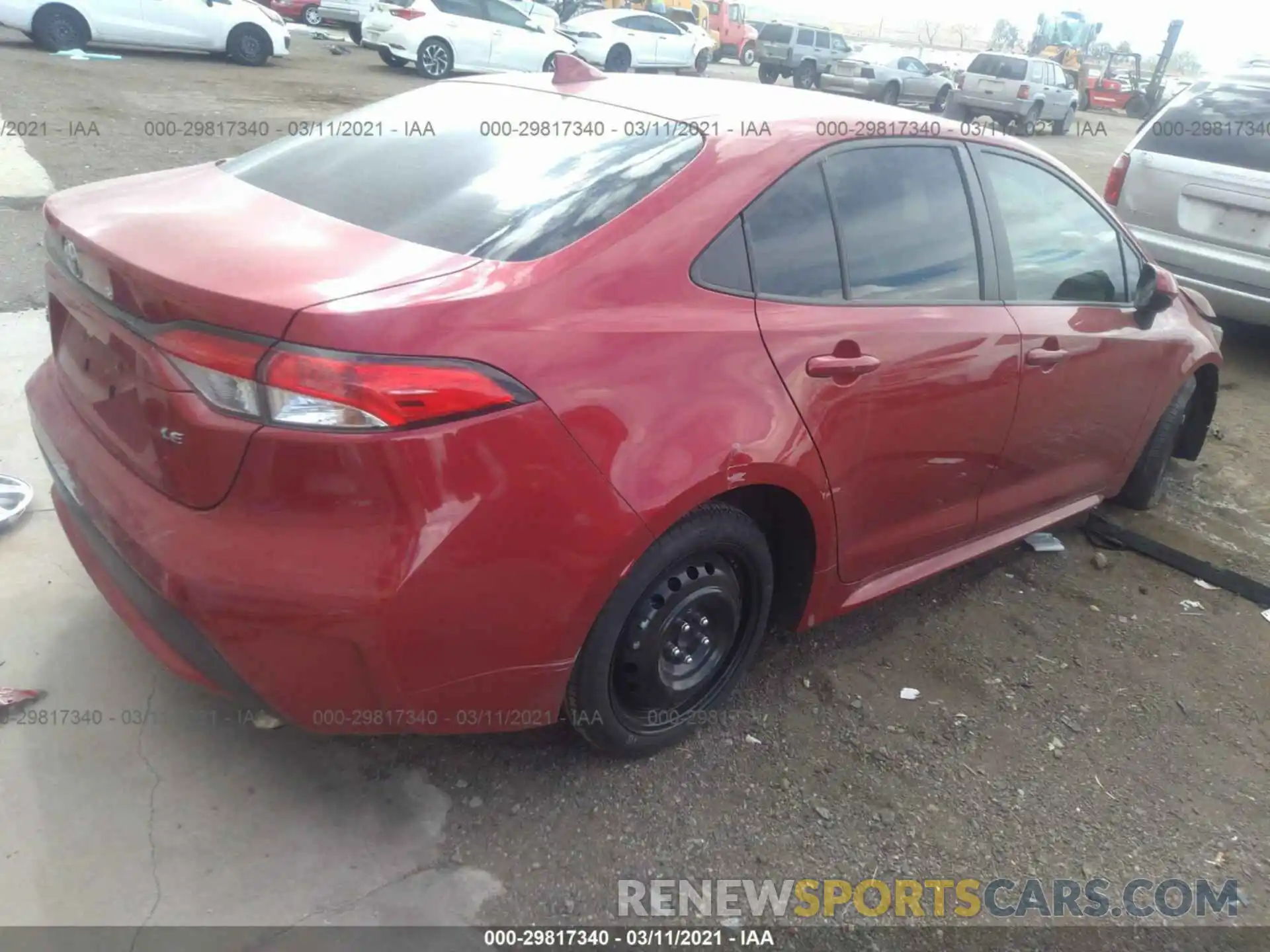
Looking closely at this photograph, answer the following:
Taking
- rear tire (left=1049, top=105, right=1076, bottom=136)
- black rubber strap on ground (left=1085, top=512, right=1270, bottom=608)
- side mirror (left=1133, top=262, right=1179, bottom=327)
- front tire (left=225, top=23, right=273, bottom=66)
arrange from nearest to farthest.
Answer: side mirror (left=1133, top=262, right=1179, bottom=327) < black rubber strap on ground (left=1085, top=512, right=1270, bottom=608) < front tire (left=225, top=23, right=273, bottom=66) < rear tire (left=1049, top=105, right=1076, bottom=136)

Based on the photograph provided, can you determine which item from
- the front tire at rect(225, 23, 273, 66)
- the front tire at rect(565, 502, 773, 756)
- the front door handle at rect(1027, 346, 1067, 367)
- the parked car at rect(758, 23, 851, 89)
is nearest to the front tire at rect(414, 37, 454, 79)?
the front tire at rect(225, 23, 273, 66)

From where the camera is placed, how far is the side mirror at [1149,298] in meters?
3.54

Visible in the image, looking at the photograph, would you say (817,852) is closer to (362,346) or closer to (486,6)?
(362,346)

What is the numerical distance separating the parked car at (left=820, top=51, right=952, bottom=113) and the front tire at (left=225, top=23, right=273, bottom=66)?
40.9 feet

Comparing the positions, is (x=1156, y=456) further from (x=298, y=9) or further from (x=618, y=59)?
(x=298, y=9)

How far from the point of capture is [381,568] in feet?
6.00

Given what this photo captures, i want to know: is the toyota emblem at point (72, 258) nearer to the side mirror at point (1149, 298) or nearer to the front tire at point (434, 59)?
the side mirror at point (1149, 298)

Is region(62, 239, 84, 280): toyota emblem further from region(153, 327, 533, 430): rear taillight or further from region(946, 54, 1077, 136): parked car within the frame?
region(946, 54, 1077, 136): parked car

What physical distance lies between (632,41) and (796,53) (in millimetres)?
A: 5808

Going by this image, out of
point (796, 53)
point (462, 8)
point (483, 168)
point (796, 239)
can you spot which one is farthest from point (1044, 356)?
point (796, 53)

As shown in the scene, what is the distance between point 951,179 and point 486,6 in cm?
1673

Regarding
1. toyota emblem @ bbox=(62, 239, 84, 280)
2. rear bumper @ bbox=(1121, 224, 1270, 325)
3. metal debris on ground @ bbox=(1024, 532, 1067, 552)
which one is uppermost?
toyota emblem @ bbox=(62, 239, 84, 280)

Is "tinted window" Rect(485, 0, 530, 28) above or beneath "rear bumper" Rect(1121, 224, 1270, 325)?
above

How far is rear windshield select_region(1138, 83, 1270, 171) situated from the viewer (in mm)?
5820
